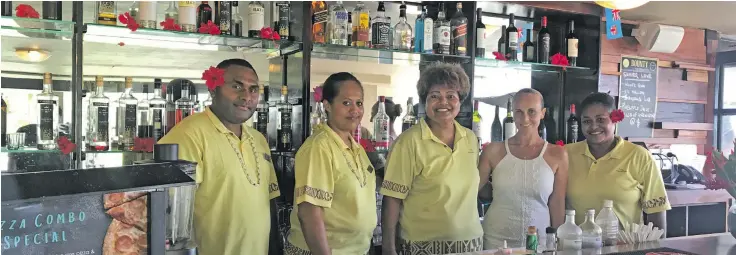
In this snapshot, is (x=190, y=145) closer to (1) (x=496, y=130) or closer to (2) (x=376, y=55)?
(2) (x=376, y=55)

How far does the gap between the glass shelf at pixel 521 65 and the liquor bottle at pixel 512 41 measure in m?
0.04

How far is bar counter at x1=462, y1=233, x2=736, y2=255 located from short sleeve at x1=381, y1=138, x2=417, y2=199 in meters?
0.50

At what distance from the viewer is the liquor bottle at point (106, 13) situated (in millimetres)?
2408

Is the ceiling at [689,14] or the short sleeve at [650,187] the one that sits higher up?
the ceiling at [689,14]

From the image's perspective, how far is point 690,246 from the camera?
216 cm

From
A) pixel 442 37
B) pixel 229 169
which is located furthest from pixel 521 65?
pixel 229 169

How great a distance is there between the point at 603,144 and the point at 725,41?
4.06 meters

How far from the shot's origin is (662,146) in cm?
505

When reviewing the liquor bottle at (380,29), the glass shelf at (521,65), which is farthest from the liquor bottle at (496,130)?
the liquor bottle at (380,29)

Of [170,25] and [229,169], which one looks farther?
[170,25]

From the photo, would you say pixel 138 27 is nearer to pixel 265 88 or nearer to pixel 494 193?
pixel 265 88

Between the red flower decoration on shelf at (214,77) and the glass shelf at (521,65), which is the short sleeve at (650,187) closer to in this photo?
the glass shelf at (521,65)

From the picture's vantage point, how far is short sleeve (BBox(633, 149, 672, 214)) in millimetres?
2557

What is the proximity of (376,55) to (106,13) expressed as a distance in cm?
135
